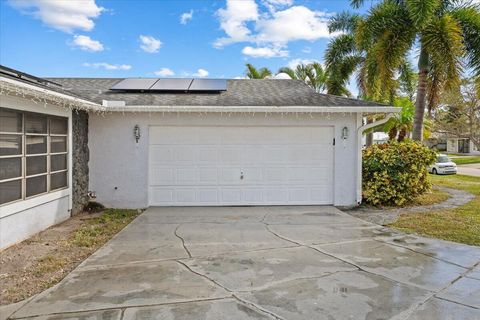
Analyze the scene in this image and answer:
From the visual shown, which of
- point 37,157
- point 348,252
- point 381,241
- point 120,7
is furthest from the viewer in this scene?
point 120,7

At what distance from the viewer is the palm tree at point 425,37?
11039mm

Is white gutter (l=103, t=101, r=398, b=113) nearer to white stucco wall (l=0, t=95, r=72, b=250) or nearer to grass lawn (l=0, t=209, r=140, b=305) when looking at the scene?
white stucco wall (l=0, t=95, r=72, b=250)

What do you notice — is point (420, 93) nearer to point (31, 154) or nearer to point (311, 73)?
point (31, 154)

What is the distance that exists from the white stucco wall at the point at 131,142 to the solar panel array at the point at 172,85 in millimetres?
1328

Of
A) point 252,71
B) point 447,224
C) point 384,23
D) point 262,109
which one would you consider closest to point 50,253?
point 262,109

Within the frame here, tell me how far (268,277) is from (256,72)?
81.5 feet

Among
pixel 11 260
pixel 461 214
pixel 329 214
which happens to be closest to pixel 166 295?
pixel 11 260

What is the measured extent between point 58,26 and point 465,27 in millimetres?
14964

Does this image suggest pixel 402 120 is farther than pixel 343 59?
Yes

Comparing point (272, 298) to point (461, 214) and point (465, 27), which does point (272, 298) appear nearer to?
point (461, 214)

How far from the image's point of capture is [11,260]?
539 cm

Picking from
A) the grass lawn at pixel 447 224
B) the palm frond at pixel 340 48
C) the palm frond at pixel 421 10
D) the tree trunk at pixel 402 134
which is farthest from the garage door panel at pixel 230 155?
the tree trunk at pixel 402 134

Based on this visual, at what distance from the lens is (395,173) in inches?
390

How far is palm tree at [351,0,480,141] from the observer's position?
11.0 m
